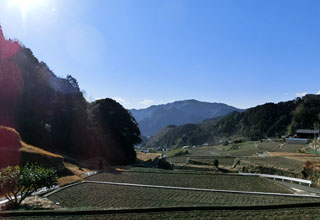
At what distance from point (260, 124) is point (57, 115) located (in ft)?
309

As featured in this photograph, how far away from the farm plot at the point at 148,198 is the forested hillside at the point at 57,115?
23156 millimetres

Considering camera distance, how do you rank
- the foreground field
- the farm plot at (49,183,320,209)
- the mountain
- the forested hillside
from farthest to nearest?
1. the mountain
2. the forested hillside
3. the farm plot at (49,183,320,209)
4. the foreground field

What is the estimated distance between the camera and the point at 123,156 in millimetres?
47625

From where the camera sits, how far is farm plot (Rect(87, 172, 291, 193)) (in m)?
18.6

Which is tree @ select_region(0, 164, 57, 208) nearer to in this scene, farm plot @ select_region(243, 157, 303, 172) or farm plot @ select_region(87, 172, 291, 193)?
farm plot @ select_region(87, 172, 291, 193)

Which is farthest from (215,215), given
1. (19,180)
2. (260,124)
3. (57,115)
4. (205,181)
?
(260,124)

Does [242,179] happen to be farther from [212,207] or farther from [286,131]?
[286,131]

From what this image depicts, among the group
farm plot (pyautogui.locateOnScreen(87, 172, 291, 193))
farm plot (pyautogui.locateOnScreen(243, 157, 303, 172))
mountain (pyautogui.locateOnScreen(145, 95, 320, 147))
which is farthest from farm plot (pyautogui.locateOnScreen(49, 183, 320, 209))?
mountain (pyautogui.locateOnScreen(145, 95, 320, 147))

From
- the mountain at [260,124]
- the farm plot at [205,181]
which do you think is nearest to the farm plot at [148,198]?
the farm plot at [205,181]

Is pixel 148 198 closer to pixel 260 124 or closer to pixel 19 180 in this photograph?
pixel 19 180

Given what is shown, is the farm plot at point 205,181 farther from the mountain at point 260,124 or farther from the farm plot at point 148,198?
the mountain at point 260,124

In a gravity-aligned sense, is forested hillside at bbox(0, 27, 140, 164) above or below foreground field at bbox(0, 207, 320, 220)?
above

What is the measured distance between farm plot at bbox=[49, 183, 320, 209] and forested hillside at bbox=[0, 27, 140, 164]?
76.0ft

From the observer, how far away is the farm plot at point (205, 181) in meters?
18.6
